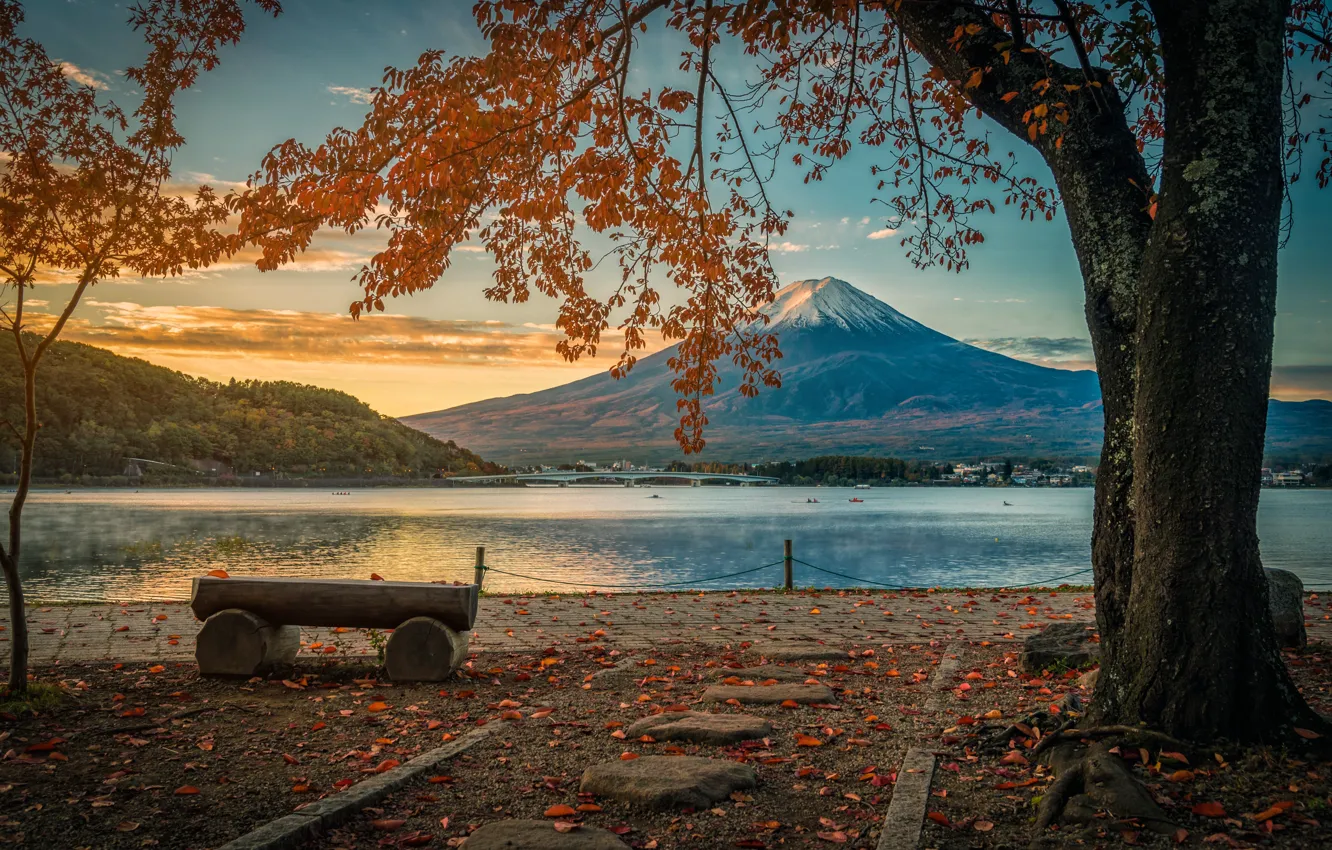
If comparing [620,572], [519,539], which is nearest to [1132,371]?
[620,572]

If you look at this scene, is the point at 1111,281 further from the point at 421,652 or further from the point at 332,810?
the point at 421,652

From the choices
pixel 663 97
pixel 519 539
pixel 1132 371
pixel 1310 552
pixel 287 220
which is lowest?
pixel 519 539

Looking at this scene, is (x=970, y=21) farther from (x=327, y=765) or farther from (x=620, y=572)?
(x=620, y=572)

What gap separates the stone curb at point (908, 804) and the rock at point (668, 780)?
0.77 meters

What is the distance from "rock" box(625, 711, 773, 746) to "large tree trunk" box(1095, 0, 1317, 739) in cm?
210

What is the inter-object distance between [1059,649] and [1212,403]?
3612 millimetres

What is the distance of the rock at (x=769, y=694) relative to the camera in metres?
6.64

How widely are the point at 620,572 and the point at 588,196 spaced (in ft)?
94.8

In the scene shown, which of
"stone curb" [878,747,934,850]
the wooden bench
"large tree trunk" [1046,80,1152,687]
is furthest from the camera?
the wooden bench

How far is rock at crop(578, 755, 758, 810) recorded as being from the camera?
446 centimetres

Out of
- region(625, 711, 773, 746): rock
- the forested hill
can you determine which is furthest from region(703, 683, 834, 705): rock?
the forested hill

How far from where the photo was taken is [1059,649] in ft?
24.9

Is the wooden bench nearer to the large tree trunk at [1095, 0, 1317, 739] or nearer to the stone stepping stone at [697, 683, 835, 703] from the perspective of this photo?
the stone stepping stone at [697, 683, 835, 703]

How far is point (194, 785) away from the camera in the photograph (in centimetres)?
485
